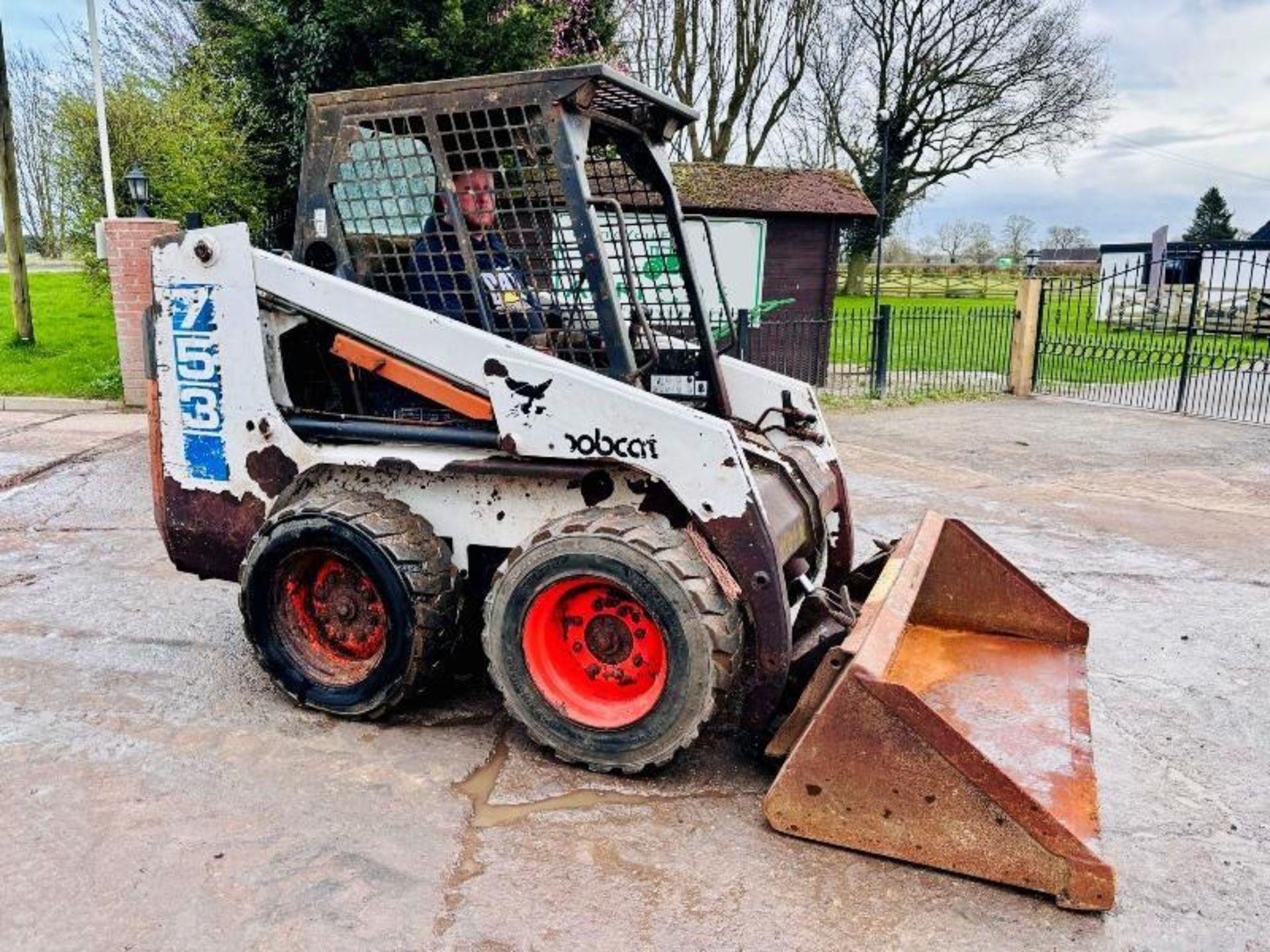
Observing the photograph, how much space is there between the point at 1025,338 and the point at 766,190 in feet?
13.8

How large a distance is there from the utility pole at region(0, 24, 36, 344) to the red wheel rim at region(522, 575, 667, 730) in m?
12.6

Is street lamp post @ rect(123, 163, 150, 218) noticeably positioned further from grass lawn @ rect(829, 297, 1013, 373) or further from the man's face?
grass lawn @ rect(829, 297, 1013, 373)

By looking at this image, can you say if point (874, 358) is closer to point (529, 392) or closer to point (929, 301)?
point (529, 392)

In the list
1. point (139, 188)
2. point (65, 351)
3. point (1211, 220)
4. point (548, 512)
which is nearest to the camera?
point (548, 512)

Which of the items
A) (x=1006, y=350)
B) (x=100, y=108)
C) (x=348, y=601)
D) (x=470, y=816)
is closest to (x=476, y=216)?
(x=348, y=601)

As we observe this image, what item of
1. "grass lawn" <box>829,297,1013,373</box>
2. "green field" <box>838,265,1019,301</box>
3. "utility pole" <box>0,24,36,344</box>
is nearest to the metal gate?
"grass lawn" <box>829,297,1013,373</box>

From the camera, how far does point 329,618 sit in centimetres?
400

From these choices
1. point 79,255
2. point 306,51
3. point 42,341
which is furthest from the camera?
point 42,341

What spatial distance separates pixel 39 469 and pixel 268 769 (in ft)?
19.6

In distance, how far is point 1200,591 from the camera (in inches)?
223

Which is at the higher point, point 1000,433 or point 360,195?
point 360,195

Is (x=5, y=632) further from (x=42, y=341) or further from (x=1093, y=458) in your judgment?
(x=42, y=341)

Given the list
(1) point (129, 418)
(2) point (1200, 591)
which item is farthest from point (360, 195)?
(1) point (129, 418)

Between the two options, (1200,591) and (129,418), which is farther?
(129,418)
